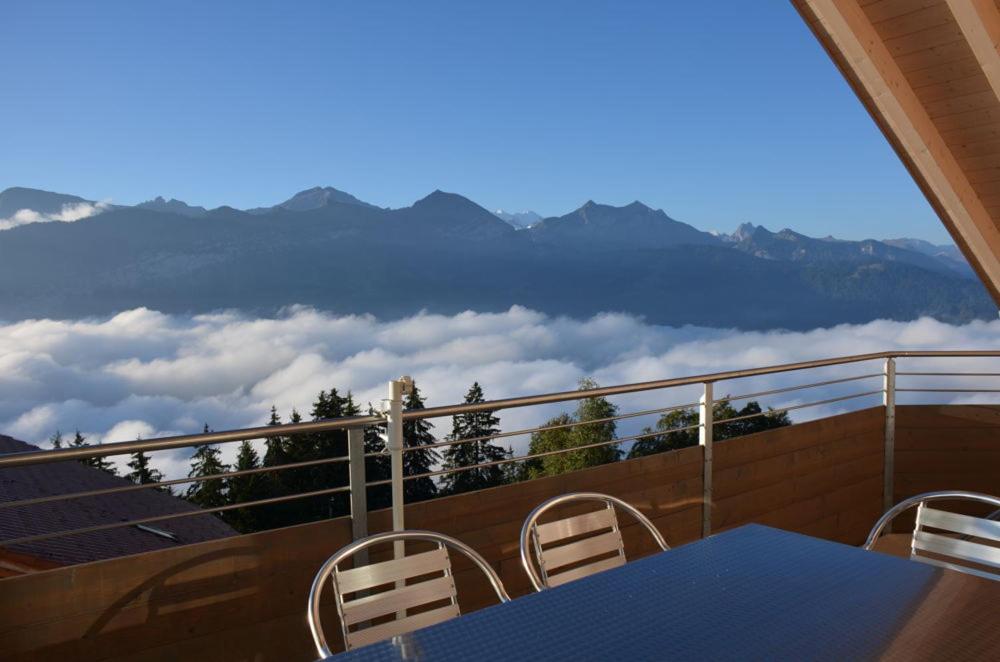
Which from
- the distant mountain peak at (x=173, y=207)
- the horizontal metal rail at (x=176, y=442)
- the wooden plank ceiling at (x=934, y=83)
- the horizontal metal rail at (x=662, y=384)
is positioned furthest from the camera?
the distant mountain peak at (x=173, y=207)

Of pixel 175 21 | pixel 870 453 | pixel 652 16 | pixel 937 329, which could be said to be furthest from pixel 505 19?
pixel 937 329

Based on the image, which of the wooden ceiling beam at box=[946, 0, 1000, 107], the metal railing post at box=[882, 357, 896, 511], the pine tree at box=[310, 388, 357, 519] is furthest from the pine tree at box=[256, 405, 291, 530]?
the wooden ceiling beam at box=[946, 0, 1000, 107]

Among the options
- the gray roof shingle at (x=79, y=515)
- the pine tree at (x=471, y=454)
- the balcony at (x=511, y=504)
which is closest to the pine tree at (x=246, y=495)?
the pine tree at (x=471, y=454)

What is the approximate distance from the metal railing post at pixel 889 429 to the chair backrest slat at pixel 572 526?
3367 millimetres

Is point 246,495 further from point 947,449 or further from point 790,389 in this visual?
point 790,389

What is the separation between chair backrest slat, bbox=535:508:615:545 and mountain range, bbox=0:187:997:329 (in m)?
47.1

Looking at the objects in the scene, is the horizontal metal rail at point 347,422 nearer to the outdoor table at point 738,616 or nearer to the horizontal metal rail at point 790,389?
the horizontal metal rail at point 790,389

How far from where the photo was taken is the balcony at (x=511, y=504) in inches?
77.9

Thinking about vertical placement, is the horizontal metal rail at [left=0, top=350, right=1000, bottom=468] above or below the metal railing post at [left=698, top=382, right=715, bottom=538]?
above

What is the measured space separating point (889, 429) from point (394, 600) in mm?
4084

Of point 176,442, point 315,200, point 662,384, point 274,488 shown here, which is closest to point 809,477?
point 662,384

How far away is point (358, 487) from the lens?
7.91ft

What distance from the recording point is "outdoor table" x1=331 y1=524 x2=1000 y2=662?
4.01ft

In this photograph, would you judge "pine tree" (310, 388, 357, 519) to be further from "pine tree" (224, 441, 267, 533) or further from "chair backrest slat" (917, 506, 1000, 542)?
"chair backrest slat" (917, 506, 1000, 542)
